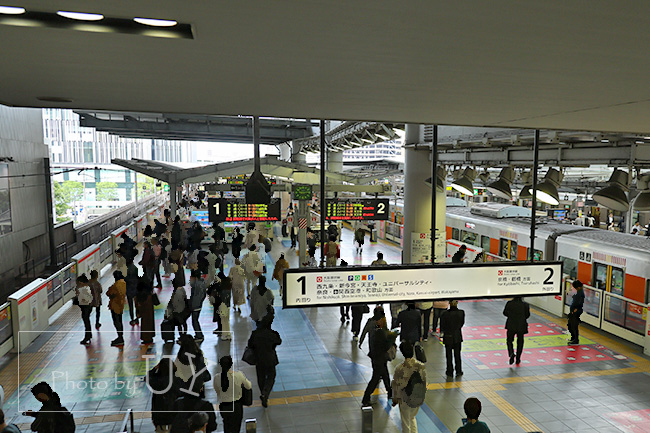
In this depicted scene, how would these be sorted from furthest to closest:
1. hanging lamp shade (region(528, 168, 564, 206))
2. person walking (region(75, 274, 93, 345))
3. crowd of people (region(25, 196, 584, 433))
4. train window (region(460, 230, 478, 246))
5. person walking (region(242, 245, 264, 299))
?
train window (region(460, 230, 478, 246)), person walking (region(242, 245, 264, 299)), person walking (region(75, 274, 93, 345)), hanging lamp shade (region(528, 168, 564, 206)), crowd of people (region(25, 196, 584, 433))

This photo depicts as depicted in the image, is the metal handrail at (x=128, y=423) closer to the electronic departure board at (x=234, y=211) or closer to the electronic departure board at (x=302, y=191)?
the electronic departure board at (x=234, y=211)

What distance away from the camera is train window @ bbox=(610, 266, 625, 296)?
10.2m

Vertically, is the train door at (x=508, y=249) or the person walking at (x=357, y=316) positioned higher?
the train door at (x=508, y=249)

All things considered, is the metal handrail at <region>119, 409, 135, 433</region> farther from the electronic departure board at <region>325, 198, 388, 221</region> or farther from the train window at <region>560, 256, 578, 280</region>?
the train window at <region>560, 256, 578, 280</region>

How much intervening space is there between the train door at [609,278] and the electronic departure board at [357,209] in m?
5.68

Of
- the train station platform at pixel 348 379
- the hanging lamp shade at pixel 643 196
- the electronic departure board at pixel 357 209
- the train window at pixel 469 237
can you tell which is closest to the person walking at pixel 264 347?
the train station platform at pixel 348 379

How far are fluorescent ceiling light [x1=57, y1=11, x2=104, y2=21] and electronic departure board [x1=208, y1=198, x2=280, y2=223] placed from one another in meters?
10.9

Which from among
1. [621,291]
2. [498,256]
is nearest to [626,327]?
[621,291]

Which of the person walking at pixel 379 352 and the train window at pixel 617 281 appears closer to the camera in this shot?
the person walking at pixel 379 352

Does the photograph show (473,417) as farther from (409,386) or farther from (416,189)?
(416,189)

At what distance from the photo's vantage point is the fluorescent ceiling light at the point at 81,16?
5.16 feet

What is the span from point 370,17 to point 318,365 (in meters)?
7.39

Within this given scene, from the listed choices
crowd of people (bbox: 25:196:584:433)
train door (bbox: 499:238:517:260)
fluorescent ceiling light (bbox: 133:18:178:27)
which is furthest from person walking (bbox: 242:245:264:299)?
fluorescent ceiling light (bbox: 133:18:178:27)

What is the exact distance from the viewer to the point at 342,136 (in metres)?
15.7
